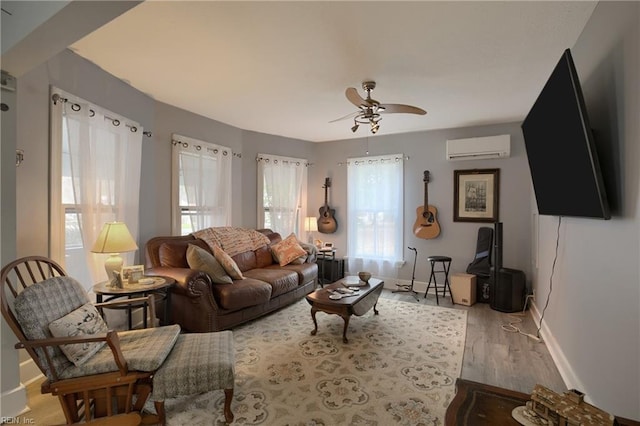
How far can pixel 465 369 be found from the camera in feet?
7.96

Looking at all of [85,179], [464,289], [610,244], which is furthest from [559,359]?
[85,179]

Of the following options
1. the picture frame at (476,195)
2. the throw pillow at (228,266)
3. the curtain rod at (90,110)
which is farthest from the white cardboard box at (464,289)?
the curtain rod at (90,110)

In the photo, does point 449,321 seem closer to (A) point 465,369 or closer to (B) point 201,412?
(A) point 465,369

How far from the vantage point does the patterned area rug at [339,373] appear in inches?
73.6

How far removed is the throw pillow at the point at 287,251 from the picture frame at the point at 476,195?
7.99 ft

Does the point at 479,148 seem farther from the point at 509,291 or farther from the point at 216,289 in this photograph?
the point at 216,289

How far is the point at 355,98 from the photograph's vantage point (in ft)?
8.35

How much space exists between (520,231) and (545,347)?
6.06 feet

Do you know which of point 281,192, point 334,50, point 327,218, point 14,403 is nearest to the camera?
point 14,403

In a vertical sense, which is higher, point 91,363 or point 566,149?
point 566,149

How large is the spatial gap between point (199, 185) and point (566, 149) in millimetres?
3767

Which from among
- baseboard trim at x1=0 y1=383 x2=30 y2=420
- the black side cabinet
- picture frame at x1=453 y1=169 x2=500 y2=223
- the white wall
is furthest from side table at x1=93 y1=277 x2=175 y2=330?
picture frame at x1=453 y1=169 x2=500 y2=223

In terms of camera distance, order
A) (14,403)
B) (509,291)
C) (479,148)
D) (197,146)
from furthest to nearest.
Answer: (479,148), (197,146), (509,291), (14,403)

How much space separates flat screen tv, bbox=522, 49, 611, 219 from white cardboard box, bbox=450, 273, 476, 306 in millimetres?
1939
